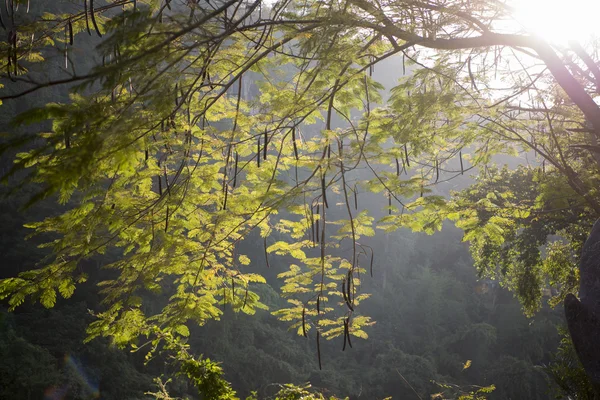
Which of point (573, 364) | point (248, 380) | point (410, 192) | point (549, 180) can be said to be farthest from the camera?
point (248, 380)

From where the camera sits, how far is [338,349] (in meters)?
18.0

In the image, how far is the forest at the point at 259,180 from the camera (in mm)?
1963

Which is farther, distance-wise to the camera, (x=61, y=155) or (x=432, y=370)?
(x=432, y=370)

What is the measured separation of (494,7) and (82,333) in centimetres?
1211

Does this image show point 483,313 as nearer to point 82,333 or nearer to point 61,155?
point 82,333

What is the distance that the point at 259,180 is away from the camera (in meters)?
3.39

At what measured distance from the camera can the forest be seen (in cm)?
196

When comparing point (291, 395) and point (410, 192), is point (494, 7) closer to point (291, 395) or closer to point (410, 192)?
point (410, 192)

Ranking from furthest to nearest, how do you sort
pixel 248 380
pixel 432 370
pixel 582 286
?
pixel 432 370 → pixel 248 380 → pixel 582 286

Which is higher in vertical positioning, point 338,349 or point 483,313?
point 338,349

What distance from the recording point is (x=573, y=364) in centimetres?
782

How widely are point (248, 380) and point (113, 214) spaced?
39.2ft

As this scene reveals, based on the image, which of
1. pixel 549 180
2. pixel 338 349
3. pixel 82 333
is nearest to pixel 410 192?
pixel 549 180

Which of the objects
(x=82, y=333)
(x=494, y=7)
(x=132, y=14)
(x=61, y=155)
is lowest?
(x=61, y=155)
